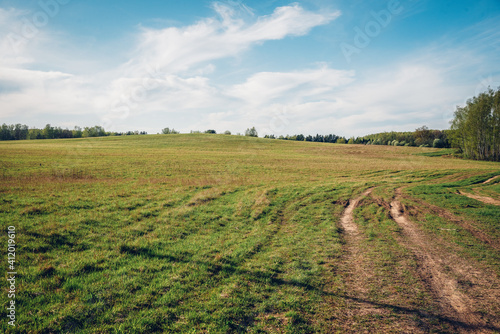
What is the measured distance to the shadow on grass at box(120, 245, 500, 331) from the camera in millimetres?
5844

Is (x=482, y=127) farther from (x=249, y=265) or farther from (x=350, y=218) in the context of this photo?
(x=249, y=265)

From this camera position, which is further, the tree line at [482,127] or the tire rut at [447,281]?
the tree line at [482,127]

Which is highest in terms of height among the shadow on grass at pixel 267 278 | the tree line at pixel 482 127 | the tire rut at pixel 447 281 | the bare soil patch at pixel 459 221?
the tree line at pixel 482 127

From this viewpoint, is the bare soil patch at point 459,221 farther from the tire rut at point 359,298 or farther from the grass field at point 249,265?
the tire rut at point 359,298

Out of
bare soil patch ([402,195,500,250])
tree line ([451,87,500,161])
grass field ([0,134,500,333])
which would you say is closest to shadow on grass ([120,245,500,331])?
grass field ([0,134,500,333])

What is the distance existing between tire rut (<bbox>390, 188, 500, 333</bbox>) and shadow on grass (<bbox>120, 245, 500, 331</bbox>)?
11cm

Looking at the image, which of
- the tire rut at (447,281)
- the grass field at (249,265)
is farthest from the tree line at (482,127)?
the tire rut at (447,281)

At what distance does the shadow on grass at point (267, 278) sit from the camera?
19.2 feet

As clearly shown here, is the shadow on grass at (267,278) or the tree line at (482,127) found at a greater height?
the tree line at (482,127)

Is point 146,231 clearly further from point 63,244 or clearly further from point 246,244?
point 246,244

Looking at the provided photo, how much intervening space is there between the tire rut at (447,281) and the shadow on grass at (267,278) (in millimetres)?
108

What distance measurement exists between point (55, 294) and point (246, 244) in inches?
264

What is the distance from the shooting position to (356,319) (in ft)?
19.8

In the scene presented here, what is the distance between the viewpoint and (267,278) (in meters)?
7.82
